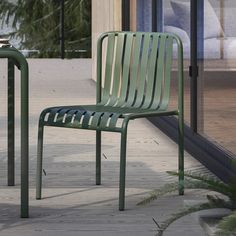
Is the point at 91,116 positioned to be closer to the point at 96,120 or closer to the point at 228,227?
the point at 96,120

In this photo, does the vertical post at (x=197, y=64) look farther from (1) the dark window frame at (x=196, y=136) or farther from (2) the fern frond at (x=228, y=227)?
(2) the fern frond at (x=228, y=227)

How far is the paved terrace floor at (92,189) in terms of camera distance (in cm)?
564

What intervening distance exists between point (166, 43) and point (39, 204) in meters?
1.09

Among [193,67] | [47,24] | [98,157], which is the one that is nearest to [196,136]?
[193,67]

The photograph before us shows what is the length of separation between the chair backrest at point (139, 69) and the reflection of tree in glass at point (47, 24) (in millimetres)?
14507

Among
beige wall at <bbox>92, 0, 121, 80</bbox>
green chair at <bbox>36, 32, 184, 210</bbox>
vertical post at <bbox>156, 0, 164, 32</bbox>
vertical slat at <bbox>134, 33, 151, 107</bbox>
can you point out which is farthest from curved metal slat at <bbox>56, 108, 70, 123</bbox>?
beige wall at <bbox>92, 0, 121, 80</bbox>

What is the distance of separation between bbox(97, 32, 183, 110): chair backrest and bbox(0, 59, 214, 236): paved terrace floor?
51cm

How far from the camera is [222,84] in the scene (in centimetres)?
720

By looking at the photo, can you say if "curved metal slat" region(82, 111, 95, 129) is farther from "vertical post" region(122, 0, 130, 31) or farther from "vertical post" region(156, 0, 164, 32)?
"vertical post" region(122, 0, 130, 31)

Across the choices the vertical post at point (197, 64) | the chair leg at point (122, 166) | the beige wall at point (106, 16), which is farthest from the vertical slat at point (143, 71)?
the beige wall at point (106, 16)

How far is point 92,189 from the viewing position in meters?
6.73

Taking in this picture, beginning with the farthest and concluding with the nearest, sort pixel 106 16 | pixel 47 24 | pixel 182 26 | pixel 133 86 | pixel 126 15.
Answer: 1. pixel 47 24
2. pixel 106 16
3. pixel 126 15
4. pixel 182 26
5. pixel 133 86

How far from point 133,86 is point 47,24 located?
16.2m

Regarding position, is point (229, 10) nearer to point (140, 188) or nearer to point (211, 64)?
point (211, 64)
